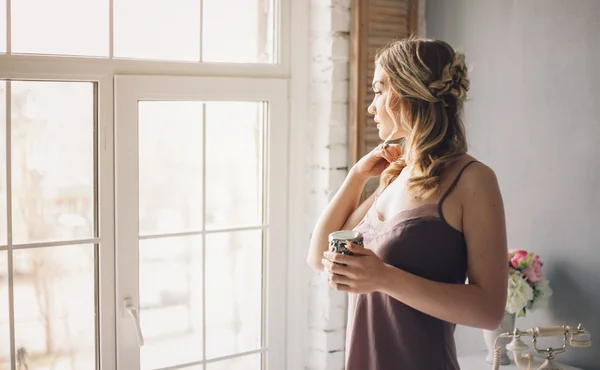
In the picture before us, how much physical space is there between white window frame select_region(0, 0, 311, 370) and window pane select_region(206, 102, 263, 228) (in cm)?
12

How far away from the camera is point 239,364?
278 centimetres

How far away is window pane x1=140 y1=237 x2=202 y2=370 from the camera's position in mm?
2555

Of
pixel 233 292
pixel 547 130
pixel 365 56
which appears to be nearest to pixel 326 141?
pixel 365 56

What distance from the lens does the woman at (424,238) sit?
167 cm

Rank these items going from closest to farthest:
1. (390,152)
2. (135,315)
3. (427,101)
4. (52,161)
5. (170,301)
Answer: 1. (427,101)
2. (390,152)
3. (52,161)
4. (135,315)
5. (170,301)

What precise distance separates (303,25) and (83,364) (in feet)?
4.38

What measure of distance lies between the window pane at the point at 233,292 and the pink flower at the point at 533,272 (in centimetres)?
92

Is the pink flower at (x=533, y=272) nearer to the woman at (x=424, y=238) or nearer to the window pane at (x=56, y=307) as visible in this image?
the woman at (x=424, y=238)

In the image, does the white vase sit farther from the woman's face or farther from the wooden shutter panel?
the woman's face

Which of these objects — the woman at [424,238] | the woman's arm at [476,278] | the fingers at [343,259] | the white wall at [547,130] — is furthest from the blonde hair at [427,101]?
the white wall at [547,130]

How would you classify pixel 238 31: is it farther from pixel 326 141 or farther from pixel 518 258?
pixel 518 258

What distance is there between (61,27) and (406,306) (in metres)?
1.31

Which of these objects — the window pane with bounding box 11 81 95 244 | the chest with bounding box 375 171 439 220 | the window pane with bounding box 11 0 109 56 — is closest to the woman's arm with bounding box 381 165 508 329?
the chest with bounding box 375 171 439 220

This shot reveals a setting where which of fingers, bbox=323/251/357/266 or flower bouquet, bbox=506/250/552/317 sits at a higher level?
fingers, bbox=323/251/357/266
